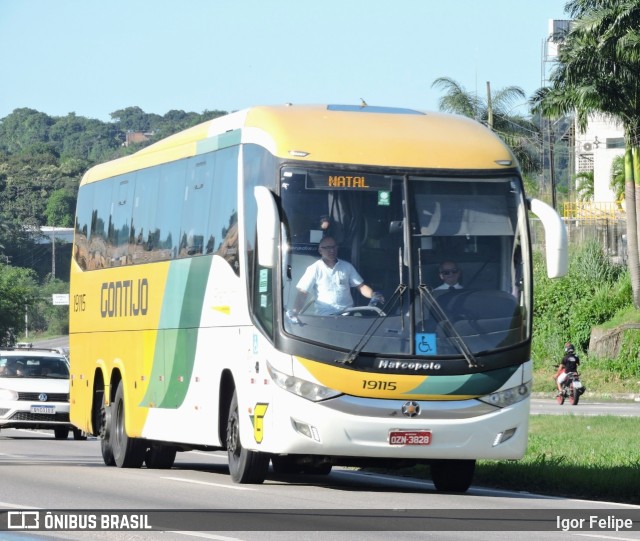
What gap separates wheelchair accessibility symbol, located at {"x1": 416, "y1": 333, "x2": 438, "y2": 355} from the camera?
15188 millimetres

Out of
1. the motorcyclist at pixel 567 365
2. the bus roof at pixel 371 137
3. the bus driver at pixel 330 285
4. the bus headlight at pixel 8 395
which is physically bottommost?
the motorcyclist at pixel 567 365

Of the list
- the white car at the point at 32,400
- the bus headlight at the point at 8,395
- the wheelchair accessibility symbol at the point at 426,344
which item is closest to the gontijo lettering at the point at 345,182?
the wheelchair accessibility symbol at the point at 426,344

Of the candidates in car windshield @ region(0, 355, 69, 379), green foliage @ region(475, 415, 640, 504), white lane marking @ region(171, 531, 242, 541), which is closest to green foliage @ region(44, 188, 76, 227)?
car windshield @ region(0, 355, 69, 379)

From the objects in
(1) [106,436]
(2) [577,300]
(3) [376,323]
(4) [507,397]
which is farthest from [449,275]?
(2) [577,300]

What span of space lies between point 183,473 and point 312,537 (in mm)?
8084

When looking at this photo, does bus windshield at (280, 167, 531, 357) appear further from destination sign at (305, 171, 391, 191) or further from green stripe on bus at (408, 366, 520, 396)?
green stripe on bus at (408, 366, 520, 396)

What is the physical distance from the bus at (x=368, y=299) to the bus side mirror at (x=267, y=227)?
2 cm

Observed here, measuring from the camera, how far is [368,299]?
50.2 ft

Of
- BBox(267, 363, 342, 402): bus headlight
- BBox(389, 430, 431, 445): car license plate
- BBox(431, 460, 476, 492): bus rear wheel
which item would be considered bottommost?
BBox(431, 460, 476, 492): bus rear wheel

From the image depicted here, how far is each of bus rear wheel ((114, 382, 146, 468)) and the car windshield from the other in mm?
8937

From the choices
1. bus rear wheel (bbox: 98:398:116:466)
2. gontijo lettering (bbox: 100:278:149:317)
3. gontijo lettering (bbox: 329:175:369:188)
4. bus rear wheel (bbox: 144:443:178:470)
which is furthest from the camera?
bus rear wheel (bbox: 98:398:116:466)

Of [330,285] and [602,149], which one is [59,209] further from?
[330,285]

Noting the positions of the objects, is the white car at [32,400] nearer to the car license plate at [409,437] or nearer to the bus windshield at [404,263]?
the bus windshield at [404,263]

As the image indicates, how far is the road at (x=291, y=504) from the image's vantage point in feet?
39.5
